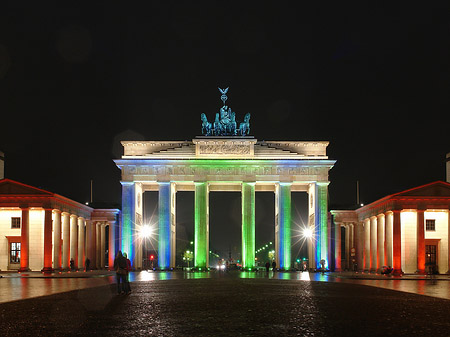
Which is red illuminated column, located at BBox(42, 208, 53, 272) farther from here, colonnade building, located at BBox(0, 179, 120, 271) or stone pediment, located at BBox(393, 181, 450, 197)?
stone pediment, located at BBox(393, 181, 450, 197)

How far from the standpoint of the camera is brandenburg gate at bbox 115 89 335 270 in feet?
252

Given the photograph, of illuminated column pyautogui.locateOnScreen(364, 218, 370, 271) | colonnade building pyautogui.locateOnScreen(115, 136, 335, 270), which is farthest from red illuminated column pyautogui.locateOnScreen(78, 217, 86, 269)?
illuminated column pyautogui.locateOnScreen(364, 218, 370, 271)

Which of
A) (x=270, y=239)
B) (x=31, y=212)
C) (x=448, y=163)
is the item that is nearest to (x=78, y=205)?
(x=31, y=212)

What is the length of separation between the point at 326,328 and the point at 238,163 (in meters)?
62.4

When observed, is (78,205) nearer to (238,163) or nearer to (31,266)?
(31,266)

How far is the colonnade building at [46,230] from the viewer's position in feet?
201

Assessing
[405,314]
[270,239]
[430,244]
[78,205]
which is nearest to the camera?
[405,314]

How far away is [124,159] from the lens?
76.9 meters

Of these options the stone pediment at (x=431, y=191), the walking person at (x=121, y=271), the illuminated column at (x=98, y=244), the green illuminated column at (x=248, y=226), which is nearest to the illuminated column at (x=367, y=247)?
the green illuminated column at (x=248, y=226)

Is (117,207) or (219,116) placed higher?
(219,116)

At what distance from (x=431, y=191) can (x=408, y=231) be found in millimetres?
7153

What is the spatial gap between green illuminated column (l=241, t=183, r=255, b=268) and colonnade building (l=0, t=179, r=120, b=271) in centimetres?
1684

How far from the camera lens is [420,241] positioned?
203 feet

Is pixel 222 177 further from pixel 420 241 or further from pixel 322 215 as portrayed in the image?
pixel 420 241
